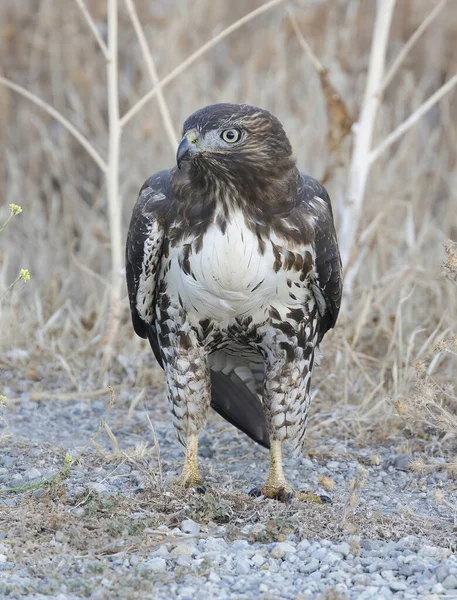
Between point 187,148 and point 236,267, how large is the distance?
51cm

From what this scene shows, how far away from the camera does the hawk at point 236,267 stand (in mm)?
4105

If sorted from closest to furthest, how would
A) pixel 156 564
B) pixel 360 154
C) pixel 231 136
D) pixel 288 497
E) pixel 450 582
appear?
pixel 450 582
pixel 156 564
pixel 231 136
pixel 288 497
pixel 360 154

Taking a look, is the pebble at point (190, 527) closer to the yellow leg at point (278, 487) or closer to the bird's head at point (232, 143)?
the yellow leg at point (278, 487)

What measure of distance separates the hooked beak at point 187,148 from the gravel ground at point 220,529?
1.26 meters

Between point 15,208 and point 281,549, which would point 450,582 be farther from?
point 15,208

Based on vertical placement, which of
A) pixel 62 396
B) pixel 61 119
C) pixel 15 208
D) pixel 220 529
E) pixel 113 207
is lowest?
pixel 62 396

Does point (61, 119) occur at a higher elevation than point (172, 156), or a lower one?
higher

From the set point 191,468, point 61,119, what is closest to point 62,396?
point 191,468

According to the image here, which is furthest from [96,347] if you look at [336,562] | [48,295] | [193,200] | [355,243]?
[336,562]

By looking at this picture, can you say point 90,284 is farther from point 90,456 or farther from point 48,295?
point 90,456

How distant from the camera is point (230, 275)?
4.09 metres

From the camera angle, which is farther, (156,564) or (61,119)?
(61,119)

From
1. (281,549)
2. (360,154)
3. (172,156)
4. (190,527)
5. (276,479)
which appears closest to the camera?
(281,549)

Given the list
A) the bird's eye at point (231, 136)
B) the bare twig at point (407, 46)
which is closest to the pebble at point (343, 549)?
the bird's eye at point (231, 136)
